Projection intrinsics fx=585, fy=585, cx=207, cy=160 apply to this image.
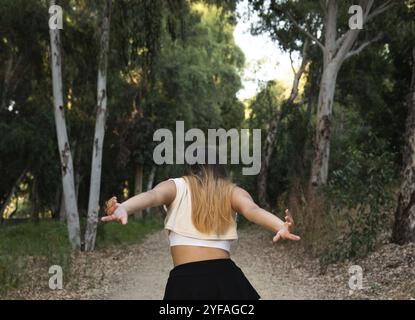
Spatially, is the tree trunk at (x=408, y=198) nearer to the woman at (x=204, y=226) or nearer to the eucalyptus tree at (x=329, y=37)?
the eucalyptus tree at (x=329, y=37)

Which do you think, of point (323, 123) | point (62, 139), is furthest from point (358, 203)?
point (62, 139)

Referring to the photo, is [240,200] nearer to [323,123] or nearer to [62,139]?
[62,139]

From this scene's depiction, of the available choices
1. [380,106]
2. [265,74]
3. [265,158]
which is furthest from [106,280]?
[265,74]

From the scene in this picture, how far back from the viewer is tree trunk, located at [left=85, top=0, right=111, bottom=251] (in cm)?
1498

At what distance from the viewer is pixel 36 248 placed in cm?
1352

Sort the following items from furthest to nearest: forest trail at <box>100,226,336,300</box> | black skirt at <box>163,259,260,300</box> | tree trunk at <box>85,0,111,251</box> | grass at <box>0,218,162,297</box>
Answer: tree trunk at <box>85,0,111,251</box>, forest trail at <box>100,226,336,300</box>, grass at <box>0,218,162,297</box>, black skirt at <box>163,259,260,300</box>

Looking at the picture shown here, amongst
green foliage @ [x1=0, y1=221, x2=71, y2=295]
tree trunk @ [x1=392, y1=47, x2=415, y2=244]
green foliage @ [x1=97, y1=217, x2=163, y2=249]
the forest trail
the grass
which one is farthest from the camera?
green foliage @ [x1=97, y1=217, x2=163, y2=249]

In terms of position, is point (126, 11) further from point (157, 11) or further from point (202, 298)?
point (202, 298)

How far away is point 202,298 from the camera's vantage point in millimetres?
3258

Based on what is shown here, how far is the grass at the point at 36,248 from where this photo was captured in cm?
930

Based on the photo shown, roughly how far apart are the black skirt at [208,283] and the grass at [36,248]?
637 centimetres

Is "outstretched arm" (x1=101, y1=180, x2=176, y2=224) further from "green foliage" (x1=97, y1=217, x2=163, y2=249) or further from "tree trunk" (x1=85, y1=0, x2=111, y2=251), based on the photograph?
"green foliage" (x1=97, y1=217, x2=163, y2=249)

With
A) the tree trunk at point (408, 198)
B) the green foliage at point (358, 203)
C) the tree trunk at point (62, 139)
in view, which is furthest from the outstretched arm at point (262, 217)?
the tree trunk at point (62, 139)

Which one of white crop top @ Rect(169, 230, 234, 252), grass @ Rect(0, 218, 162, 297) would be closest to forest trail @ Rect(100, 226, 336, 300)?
grass @ Rect(0, 218, 162, 297)
